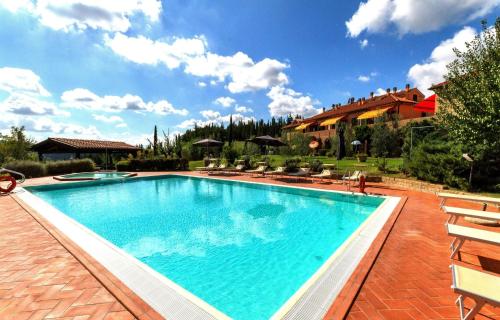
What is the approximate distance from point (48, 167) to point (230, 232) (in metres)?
21.4

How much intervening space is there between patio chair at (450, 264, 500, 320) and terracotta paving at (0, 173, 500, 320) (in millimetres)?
660

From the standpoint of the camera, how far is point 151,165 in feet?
77.2

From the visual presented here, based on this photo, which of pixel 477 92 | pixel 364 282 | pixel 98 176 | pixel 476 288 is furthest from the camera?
pixel 98 176

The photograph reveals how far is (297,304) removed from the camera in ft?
10.9

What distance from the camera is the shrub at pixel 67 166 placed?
68.7 feet

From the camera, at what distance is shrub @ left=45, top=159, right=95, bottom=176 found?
20.9 m

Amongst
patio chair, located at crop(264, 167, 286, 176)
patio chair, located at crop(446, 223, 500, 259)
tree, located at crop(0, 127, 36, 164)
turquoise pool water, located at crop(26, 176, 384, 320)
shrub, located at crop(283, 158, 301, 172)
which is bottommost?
turquoise pool water, located at crop(26, 176, 384, 320)

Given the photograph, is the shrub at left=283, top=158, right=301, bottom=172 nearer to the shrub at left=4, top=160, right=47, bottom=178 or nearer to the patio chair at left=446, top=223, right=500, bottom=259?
the patio chair at left=446, top=223, right=500, bottom=259

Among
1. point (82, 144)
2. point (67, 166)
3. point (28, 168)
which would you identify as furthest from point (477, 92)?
point (82, 144)

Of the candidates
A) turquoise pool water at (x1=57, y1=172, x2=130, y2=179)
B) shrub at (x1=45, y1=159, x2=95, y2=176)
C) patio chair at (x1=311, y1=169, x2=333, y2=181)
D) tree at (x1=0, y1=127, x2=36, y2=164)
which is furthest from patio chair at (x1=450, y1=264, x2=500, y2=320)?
tree at (x1=0, y1=127, x2=36, y2=164)

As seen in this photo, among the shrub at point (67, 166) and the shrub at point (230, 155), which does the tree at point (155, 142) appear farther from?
the shrub at point (230, 155)

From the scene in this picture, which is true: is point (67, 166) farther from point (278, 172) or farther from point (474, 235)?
point (474, 235)

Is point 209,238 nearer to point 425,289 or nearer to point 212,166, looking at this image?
point 425,289

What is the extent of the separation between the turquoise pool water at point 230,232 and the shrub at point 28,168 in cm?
638
